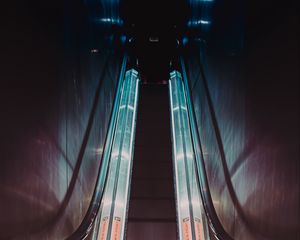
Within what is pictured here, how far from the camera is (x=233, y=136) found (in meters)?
3.83

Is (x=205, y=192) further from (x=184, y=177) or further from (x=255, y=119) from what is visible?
Answer: (x=255, y=119)

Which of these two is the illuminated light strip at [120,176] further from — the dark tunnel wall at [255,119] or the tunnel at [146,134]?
the dark tunnel wall at [255,119]

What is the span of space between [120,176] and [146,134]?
6.06 ft

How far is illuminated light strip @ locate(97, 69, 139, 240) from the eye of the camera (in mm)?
4719

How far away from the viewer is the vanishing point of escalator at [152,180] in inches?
206

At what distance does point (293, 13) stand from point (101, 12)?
15.8 feet

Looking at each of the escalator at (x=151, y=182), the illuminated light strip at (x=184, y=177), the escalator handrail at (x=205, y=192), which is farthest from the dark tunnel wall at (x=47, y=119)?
the escalator handrail at (x=205, y=192)

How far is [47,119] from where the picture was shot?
3.05 meters

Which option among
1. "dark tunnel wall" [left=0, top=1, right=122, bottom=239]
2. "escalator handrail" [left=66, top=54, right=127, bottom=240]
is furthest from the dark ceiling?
"dark tunnel wall" [left=0, top=1, right=122, bottom=239]

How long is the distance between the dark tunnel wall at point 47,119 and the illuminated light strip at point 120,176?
0.88ft

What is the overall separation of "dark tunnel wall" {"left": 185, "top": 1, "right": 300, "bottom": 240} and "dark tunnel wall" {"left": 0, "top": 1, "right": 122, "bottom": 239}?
1.32m

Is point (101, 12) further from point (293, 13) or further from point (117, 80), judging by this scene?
point (293, 13)

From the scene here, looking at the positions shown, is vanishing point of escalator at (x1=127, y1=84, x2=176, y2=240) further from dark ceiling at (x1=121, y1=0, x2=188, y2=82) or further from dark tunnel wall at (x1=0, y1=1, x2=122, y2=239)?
dark ceiling at (x1=121, y1=0, x2=188, y2=82)

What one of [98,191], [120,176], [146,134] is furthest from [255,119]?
[146,134]
